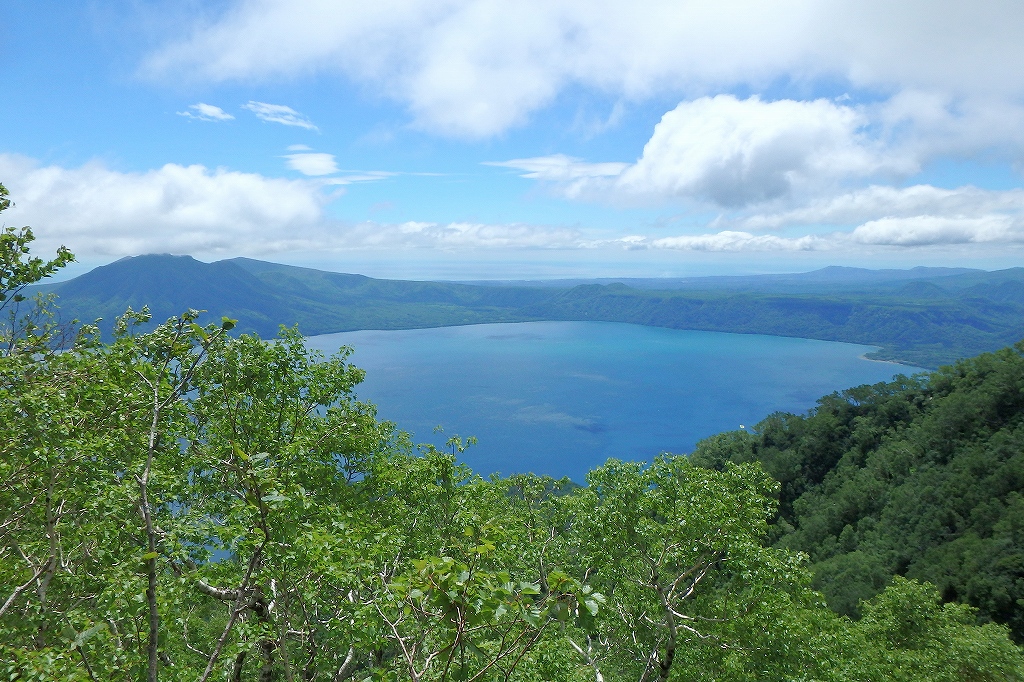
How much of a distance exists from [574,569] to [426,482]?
378cm

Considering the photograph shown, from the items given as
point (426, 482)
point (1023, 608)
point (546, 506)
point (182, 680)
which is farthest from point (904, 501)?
point (182, 680)

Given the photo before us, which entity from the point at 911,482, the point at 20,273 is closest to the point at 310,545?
the point at 20,273

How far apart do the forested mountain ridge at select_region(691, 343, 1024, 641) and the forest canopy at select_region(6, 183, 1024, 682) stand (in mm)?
19249

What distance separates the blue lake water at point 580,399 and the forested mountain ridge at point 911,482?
35693mm

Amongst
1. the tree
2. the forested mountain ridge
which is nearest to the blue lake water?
the forested mountain ridge

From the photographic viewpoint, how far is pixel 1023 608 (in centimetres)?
2478

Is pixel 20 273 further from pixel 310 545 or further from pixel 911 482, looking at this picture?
pixel 911 482

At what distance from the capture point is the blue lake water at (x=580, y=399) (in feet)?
335

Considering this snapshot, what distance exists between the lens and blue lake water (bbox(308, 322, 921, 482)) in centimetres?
10212

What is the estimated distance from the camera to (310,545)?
4742mm

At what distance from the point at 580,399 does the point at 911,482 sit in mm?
95616

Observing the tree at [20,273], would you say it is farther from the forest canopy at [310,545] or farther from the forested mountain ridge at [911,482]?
the forested mountain ridge at [911,482]

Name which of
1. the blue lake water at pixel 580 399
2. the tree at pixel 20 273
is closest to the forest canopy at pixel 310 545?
the tree at pixel 20 273

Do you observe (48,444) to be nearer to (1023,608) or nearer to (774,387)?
(1023,608)
